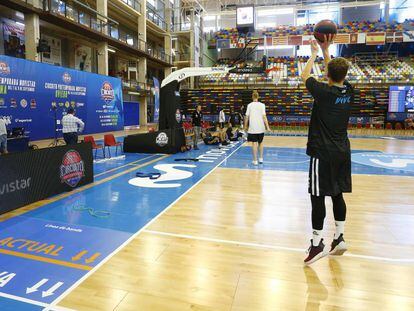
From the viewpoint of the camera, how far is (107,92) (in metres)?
16.5

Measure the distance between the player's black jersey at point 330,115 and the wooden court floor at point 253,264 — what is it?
40.7 inches

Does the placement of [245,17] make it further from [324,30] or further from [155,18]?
[324,30]

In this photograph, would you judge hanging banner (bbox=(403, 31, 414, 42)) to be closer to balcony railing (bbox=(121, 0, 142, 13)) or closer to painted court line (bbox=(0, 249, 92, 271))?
balcony railing (bbox=(121, 0, 142, 13))

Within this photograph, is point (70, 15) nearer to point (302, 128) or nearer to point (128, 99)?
point (128, 99)

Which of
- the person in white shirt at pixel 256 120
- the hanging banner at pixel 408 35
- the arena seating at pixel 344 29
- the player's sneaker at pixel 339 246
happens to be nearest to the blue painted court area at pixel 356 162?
the person in white shirt at pixel 256 120

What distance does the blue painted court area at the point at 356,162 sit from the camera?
7255 millimetres

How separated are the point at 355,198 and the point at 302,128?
60.4 ft

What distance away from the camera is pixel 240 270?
2682 millimetres

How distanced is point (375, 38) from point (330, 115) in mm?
28144

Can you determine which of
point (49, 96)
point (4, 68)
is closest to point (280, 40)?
point (49, 96)

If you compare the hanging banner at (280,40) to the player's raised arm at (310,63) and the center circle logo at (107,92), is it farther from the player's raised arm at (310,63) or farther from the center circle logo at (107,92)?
the player's raised arm at (310,63)

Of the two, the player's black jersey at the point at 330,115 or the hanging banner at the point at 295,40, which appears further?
the hanging banner at the point at 295,40

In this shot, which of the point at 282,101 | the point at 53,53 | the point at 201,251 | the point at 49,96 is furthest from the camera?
the point at 282,101

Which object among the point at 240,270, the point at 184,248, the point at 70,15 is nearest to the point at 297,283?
the point at 240,270
